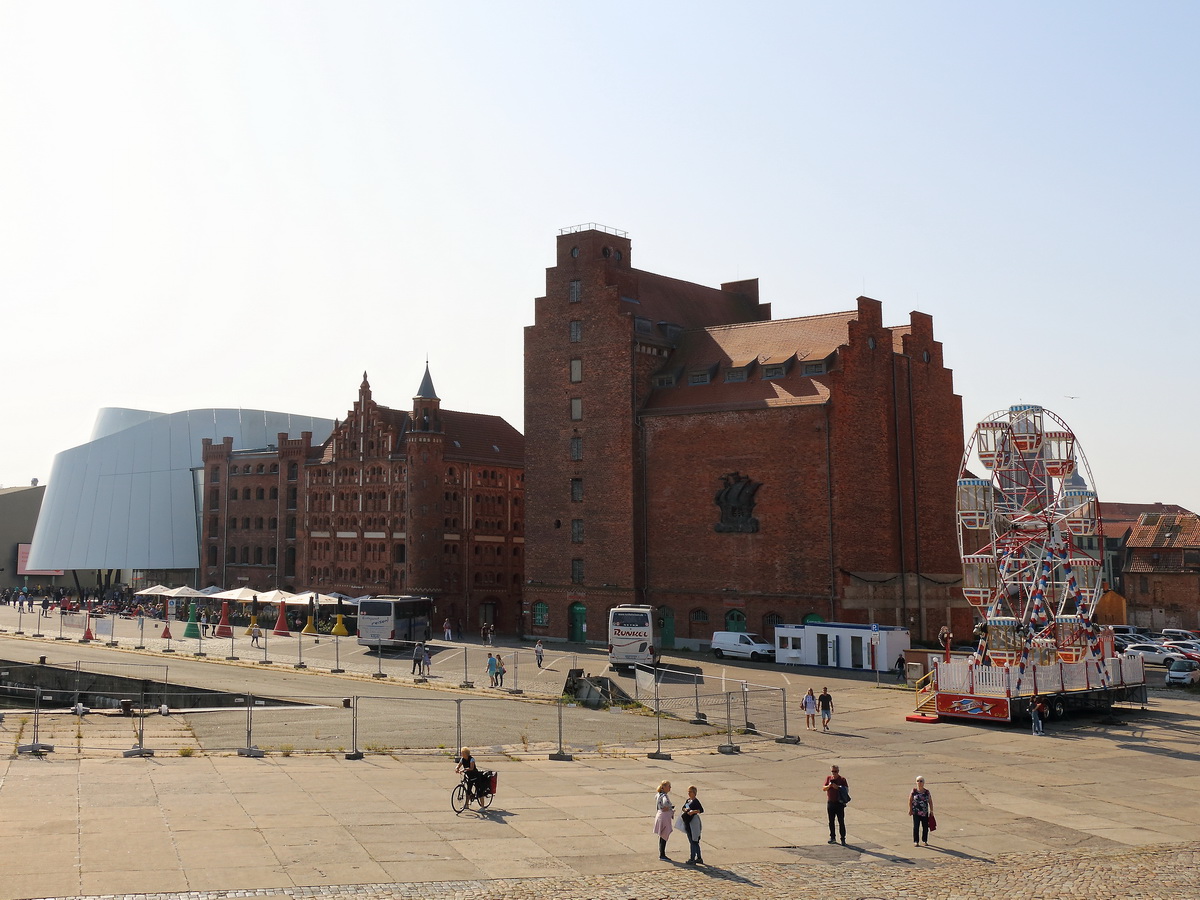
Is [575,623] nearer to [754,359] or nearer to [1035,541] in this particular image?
[754,359]

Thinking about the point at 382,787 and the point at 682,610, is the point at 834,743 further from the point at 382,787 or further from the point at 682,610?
the point at 682,610

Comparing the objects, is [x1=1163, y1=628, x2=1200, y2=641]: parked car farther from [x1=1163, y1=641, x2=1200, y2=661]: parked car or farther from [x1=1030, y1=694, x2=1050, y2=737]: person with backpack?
[x1=1030, y1=694, x2=1050, y2=737]: person with backpack

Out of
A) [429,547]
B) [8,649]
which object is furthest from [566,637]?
[8,649]

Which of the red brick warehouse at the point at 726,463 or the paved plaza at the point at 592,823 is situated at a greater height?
the red brick warehouse at the point at 726,463

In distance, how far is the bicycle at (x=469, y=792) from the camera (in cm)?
2175

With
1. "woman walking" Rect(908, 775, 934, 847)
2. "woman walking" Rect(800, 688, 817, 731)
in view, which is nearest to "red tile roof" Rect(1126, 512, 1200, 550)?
"woman walking" Rect(800, 688, 817, 731)

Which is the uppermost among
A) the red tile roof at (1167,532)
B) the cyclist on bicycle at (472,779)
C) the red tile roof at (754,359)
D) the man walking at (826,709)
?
the red tile roof at (754,359)

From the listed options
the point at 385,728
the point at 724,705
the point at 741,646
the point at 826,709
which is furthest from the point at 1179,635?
the point at 385,728

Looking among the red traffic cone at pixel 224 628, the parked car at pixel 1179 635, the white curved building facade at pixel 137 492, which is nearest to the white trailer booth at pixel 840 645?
the parked car at pixel 1179 635

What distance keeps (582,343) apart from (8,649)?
37.7 metres

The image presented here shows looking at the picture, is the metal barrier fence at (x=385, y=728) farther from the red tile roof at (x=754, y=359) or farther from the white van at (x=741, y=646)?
the red tile roof at (x=754, y=359)

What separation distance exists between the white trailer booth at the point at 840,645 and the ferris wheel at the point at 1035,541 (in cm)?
766

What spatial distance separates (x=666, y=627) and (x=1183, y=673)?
26.4 meters

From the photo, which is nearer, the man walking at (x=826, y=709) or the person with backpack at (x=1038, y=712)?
the man walking at (x=826, y=709)
